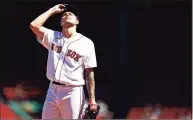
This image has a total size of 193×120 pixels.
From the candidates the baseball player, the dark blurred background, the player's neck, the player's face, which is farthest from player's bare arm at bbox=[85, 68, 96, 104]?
the dark blurred background

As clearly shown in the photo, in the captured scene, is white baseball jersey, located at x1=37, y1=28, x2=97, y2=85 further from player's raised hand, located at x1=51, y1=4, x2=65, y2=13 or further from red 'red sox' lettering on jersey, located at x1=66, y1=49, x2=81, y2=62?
player's raised hand, located at x1=51, y1=4, x2=65, y2=13

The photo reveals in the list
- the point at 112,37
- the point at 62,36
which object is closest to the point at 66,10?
the point at 62,36

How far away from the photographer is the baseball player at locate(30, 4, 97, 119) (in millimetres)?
4816

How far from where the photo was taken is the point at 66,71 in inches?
191

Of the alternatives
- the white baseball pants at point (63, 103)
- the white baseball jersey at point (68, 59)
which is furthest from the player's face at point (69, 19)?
the white baseball pants at point (63, 103)

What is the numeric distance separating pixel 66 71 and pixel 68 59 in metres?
0.12

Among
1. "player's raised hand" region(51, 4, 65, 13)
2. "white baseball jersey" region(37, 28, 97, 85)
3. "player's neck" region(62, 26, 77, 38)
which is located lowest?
"white baseball jersey" region(37, 28, 97, 85)

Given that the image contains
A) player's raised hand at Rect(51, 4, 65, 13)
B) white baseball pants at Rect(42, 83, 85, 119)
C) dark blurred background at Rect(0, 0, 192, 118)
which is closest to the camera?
white baseball pants at Rect(42, 83, 85, 119)

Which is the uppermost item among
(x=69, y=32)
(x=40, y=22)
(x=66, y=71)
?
(x=40, y=22)

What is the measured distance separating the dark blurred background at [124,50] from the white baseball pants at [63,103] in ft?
6.99

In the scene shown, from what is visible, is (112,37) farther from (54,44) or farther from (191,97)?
(54,44)

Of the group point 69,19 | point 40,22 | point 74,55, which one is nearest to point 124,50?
point 69,19

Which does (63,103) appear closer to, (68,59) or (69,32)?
(68,59)

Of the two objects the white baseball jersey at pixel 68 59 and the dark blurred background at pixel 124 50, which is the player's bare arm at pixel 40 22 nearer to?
the white baseball jersey at pixel 68 59
